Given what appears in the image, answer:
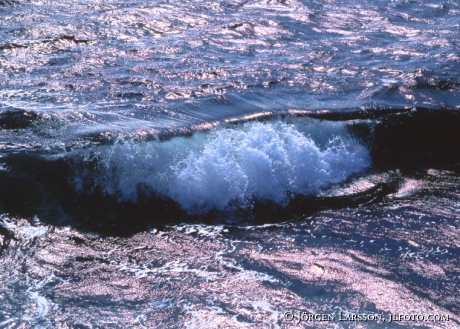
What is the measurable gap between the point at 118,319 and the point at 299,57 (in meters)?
6.55

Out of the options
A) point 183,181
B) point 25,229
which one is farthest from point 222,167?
point 25,229

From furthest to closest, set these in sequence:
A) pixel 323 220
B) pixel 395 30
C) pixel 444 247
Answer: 1. pixel 395 30
2. pixel 323 220
3. pixel 444 247

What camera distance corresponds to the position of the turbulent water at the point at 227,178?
5117mm

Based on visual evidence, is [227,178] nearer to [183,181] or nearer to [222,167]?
[222,167]

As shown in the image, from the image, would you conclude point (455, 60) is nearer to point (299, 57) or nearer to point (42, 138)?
point (299, 57)

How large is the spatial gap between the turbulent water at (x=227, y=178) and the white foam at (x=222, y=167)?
2cm

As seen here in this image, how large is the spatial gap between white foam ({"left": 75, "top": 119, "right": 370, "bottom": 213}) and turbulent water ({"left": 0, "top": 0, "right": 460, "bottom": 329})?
19 millimetres

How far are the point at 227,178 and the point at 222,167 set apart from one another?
0.16 meters

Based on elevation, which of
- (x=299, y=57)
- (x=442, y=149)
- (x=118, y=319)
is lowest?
(x=118, y=319)

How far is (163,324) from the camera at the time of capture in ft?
15.7

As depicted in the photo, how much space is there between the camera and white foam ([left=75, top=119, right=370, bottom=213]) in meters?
6.85

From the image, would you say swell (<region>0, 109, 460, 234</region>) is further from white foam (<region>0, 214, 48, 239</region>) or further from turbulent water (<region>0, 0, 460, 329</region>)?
white foam (<region>0, 214, 48, 239</region>)

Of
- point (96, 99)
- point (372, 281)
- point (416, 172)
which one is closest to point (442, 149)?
point (416, 172)

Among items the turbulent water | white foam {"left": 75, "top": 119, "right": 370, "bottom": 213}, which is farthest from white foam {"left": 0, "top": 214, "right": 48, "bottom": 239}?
white foam {"left": 75, "top": 119, "right": 370, "bottom": 213}
